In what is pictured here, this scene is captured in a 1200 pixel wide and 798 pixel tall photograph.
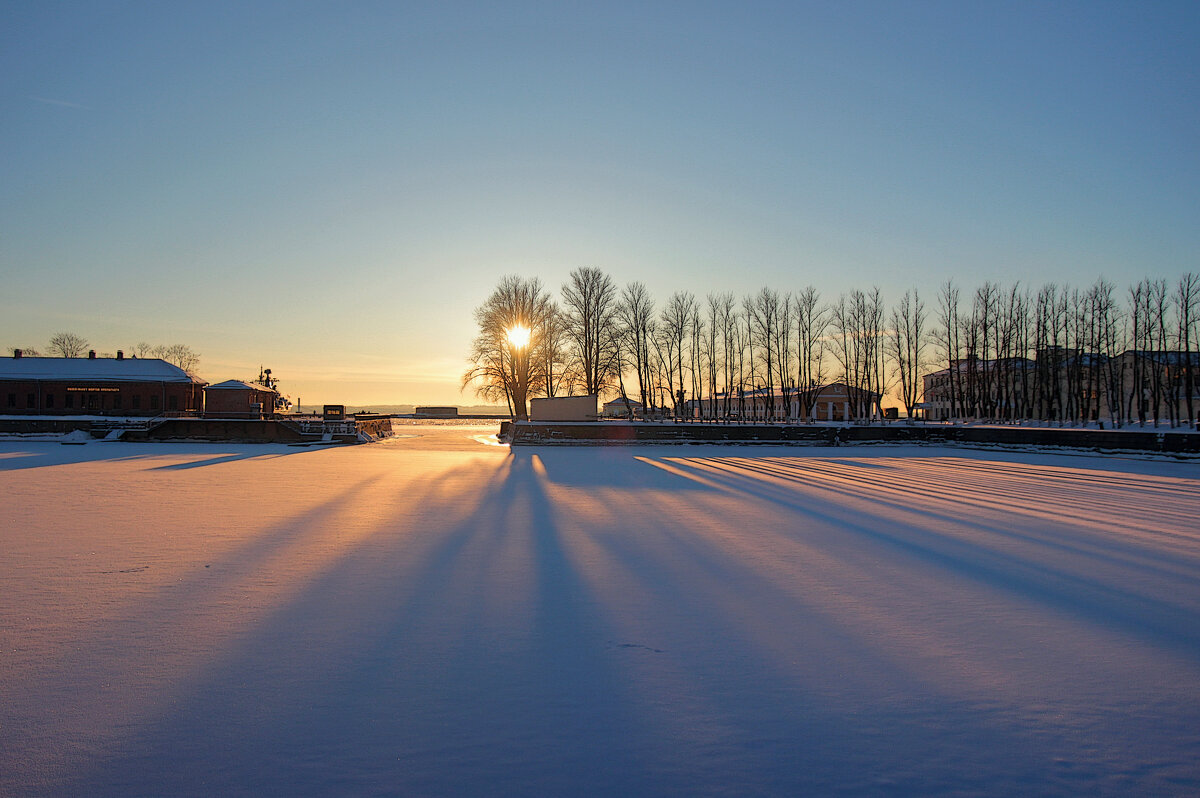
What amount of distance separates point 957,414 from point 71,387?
3190 inches

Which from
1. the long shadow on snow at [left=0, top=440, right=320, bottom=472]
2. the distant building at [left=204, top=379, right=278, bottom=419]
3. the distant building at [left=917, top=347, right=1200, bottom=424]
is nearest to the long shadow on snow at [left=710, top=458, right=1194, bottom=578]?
the long shadow on snow at [left=0, top=440, right=320, bottom=472]

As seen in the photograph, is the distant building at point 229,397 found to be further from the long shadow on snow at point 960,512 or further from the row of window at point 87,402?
the long shadow on snow at point 960,512

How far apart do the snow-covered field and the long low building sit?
5852 centimetres

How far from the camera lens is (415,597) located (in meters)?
6.91

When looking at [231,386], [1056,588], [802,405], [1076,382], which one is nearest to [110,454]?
[1056,588]

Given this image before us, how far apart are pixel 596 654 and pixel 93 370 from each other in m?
73.2

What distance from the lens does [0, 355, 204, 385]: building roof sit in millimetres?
60062

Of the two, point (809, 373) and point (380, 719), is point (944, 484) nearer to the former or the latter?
point (380, 719)

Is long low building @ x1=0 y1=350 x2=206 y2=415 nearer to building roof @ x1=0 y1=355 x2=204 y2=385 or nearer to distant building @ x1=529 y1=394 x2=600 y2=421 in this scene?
building roof @ x1=0 y1=355 x2=204 y2=385

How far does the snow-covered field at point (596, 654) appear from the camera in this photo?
143 inches

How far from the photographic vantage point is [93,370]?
61938mm

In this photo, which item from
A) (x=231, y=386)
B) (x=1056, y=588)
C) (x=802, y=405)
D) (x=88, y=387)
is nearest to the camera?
(x=1056, y=588)

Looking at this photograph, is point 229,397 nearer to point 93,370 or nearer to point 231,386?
point 231,386

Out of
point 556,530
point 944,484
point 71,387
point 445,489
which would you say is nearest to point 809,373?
point 944,484
